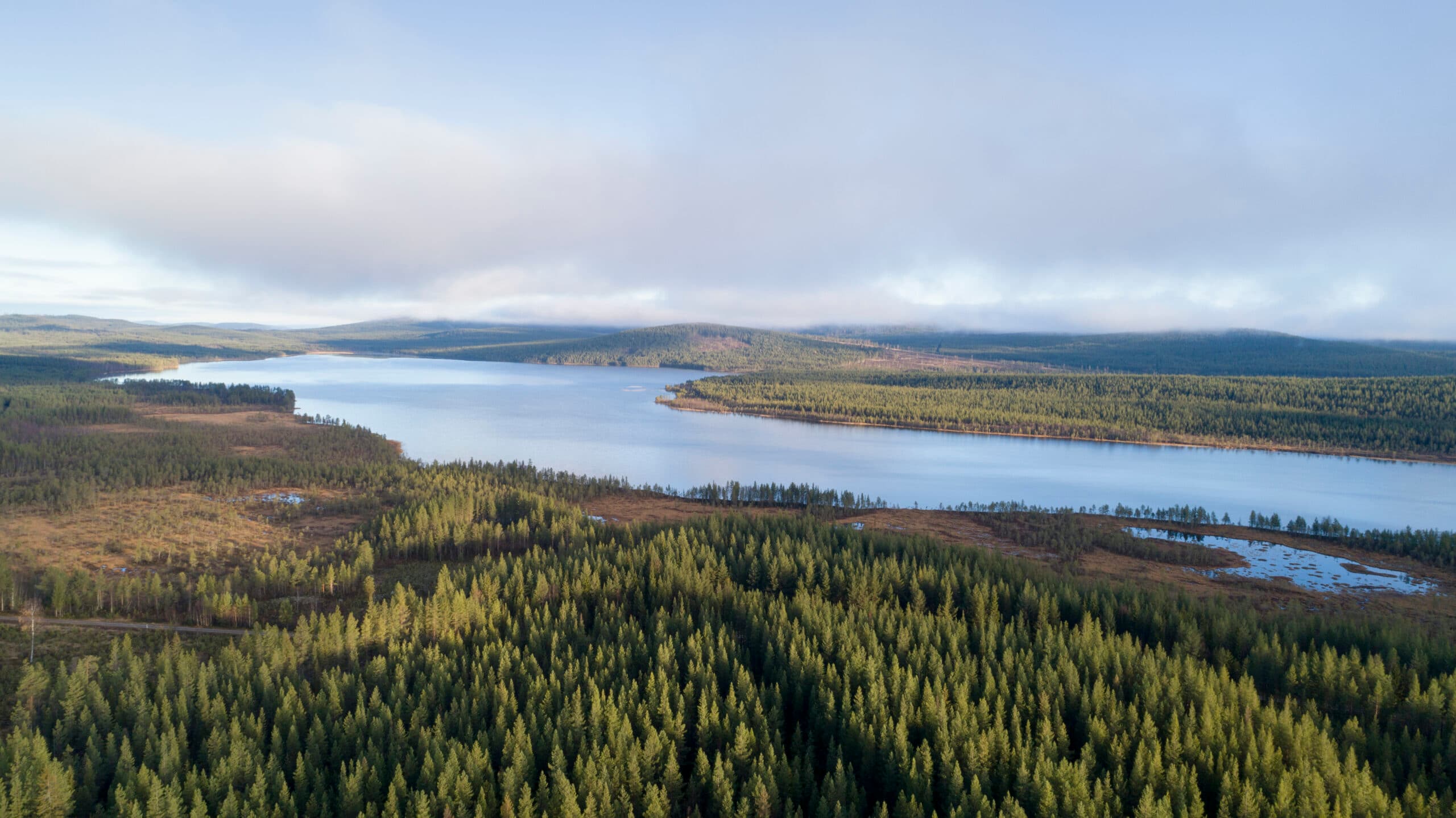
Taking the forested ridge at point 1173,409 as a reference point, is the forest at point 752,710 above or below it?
below

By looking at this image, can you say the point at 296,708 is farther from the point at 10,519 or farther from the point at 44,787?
the point at 10,519

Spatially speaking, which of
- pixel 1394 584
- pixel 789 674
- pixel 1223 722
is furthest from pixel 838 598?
pixel 1394 584

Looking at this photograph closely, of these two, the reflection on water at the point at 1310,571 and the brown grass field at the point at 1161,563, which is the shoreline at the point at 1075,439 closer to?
the brown grass field at the point at 1161,563

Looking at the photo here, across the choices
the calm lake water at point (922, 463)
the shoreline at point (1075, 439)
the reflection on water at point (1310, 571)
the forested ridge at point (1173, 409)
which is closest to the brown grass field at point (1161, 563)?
the reflection on water at point (1310, 571)

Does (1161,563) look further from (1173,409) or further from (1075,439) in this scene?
(1173,409)

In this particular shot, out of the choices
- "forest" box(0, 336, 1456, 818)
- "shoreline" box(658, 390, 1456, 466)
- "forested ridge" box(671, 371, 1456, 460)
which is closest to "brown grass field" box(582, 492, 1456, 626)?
"forest" box(0, 336, 1456, 818)

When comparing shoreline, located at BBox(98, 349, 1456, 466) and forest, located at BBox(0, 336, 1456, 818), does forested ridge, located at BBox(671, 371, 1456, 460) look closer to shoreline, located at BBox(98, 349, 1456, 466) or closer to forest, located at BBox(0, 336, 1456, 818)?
shoreline, located at BBox(98, 349, 1456, 466)
